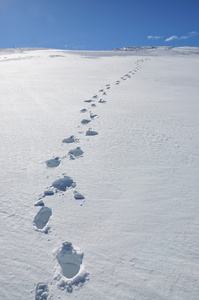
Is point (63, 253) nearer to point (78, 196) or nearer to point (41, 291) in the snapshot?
point (41, 291)

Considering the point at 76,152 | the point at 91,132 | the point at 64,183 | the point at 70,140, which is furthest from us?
the point at 91,132

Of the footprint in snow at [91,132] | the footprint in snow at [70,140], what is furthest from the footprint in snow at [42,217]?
the footprint in snow at [91,132]

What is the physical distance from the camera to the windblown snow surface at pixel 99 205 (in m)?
1.10

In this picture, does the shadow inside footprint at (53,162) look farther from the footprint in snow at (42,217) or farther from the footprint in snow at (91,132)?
the footprint in snow at (91,132)

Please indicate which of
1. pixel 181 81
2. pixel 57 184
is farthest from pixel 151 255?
pixel 181 81

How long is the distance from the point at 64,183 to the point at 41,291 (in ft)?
2.75

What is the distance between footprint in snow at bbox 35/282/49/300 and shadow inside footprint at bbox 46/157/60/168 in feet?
3.49

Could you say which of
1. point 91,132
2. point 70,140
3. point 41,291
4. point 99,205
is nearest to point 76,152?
point 70,140

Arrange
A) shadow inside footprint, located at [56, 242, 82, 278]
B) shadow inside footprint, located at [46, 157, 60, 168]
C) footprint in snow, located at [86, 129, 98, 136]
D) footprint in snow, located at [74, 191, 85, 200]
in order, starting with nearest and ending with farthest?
shadow inside footprint, located at [56, 242, 82, 278], footprint in snow, located at [74, 191, 85, 200], shadow inside footprint, located at [46, 157, 60, 168], footprint in snow, located at [86, 129, 98, 136]

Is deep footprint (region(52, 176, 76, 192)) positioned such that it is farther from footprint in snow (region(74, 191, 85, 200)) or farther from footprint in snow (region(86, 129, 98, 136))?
footprint in snow (region(86, 129, 98, 136))

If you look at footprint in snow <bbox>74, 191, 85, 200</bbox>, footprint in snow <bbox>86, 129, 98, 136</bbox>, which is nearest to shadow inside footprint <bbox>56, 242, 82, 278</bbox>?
footprint in snow <bbox>74, 191, 85, 200</bbox>

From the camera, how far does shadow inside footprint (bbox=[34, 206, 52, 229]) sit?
1.44m

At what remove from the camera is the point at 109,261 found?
3.91 ft

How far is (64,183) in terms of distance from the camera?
1.80 metres
